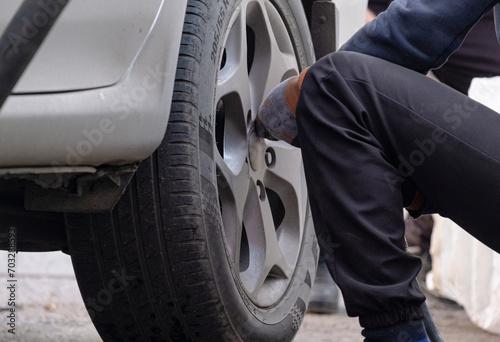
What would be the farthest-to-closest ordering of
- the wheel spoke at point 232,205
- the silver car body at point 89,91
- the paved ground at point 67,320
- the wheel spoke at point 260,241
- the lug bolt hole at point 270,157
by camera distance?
the paved ground at point 67,320
the lug bolt hole at point 270,157
the wheel spoke at point 260,241
the wheel spoke at point 232,205
the silver car body at point 89,91

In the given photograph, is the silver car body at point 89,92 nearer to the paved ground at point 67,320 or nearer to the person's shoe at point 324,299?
the paved ground at point 67,320

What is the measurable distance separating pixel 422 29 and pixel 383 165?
0.81ft

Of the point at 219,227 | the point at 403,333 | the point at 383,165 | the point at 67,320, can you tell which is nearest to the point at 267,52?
the point at 219,227

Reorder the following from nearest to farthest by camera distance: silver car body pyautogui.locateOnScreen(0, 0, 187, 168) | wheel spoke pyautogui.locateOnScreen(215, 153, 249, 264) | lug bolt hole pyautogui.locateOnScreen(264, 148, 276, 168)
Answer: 1. silver car body pyautogui.locateOnScreen(0, 0, 187, 168)
2. wheel spoke pyautogui.locateOnScreen(215, 153, 249, 264)
3. lug bolt hole pyautogui.locateOnScreen(264, 148, 276, 168)

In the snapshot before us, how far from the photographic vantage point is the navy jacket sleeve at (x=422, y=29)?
1.31 m

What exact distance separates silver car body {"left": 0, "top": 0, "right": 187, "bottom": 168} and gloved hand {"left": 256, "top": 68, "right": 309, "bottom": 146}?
1.01ft

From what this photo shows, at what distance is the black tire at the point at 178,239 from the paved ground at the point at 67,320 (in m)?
0.90

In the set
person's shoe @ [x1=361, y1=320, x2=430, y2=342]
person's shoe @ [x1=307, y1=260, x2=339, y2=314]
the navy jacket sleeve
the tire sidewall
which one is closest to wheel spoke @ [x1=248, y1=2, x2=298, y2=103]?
the tire sidewall

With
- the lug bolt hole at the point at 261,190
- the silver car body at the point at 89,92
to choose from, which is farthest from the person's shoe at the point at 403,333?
the lug bolt hole at the point at 261,190

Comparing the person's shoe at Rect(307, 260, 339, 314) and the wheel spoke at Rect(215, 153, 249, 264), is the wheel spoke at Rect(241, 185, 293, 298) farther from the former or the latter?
the person's shoe at Rect(307, 260, 339, 314)

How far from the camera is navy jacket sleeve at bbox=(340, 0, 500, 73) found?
1.31 metres

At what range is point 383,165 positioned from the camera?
1.33 meters

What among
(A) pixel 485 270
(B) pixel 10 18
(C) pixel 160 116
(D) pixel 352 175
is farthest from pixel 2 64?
(A) pixel 485 270

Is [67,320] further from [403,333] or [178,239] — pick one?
[403,333]
